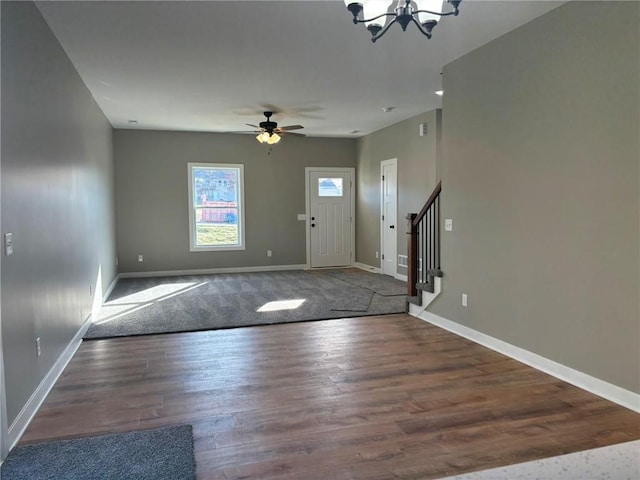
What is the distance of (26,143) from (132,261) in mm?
5770

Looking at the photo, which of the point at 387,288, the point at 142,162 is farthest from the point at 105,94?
the point at 387,288

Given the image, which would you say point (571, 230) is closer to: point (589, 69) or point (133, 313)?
point (589, 69)

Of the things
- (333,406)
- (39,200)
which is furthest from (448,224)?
(39,200)

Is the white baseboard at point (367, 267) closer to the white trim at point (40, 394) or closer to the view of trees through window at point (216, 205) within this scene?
the view of trees through window at point (216, 205)

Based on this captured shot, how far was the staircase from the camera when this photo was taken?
16.0 ft

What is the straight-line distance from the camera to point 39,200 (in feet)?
9.93

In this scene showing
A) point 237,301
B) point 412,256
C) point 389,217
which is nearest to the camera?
point 412,256

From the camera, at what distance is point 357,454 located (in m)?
2.26

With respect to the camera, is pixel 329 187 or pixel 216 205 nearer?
pixel 216 205

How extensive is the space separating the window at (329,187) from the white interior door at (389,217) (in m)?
1.37

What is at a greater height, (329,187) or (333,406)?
(329,187)

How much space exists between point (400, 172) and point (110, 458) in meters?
6.27

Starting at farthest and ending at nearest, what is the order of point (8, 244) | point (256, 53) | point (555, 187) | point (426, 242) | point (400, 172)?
1. point (400, 172)
2. point (426, 242)
3. point (256, 53)
4. point (555, 187)
5. point (8, 244)

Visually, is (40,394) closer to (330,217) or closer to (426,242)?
(426,242)
